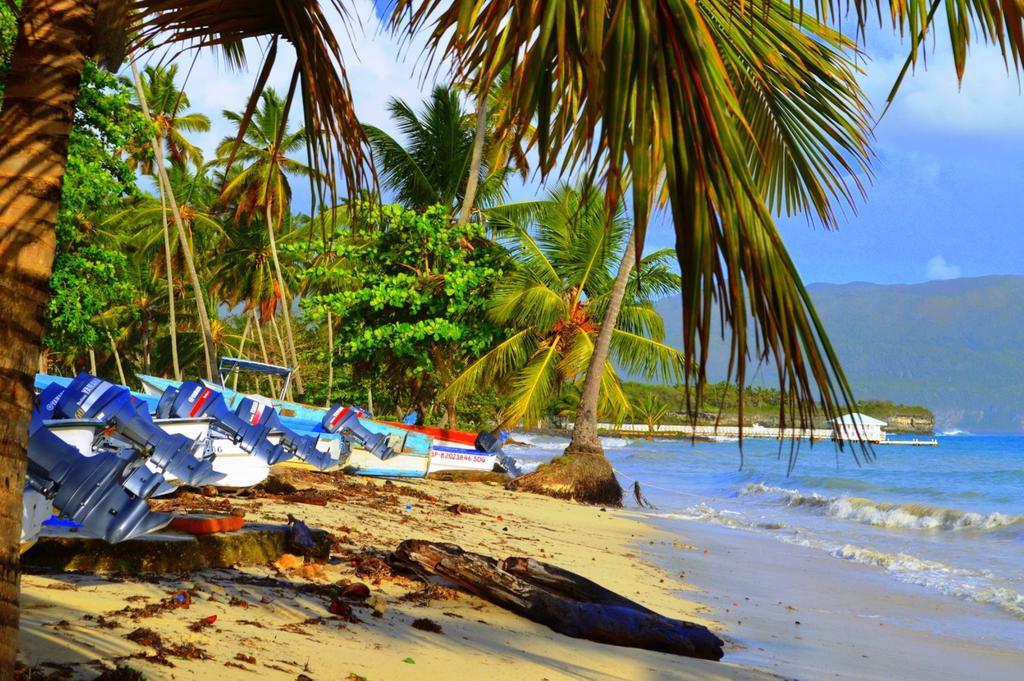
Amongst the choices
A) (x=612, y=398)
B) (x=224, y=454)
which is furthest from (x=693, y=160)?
(x=612, y=398)

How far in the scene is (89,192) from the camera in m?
18.0

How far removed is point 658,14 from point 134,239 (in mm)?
41805

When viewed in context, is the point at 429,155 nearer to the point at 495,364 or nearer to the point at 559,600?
the point at 495,364

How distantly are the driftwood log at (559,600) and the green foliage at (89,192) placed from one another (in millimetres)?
14371

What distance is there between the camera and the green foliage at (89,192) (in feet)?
59.1

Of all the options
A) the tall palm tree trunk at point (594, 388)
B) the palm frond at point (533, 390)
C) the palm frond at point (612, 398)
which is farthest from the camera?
the palm frond at point (612, 398)

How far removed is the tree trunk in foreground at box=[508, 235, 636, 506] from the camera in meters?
18.3

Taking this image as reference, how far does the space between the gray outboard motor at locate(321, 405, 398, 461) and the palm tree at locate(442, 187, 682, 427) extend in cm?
391

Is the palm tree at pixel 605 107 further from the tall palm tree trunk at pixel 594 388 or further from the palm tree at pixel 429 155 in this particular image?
the palm tree at pixel 429 155

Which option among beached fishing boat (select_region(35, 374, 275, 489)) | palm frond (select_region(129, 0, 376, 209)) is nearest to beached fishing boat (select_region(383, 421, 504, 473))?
beached fishing boat (select_region(35, 374, 275, 489))

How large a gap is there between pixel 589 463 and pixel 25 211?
17369 mm

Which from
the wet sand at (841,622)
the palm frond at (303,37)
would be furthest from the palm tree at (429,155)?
the palm frond at (303,37)

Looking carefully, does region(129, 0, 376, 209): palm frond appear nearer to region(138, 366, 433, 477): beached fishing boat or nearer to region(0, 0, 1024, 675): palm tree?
region(0, 0, 1024, 675): palm tree

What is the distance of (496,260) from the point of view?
22.7 metres
